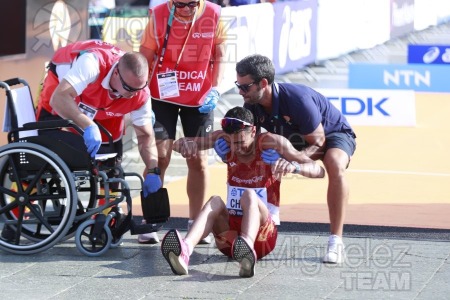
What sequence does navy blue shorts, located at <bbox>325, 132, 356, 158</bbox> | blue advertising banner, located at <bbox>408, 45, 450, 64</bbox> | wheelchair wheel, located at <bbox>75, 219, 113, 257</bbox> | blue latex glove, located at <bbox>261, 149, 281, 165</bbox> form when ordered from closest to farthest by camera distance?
blue latex glove, located at <bbox>261, 149, 281, 165</bbox>, wheelchair wheel, located at <bbox>75, 219, 113, 257</bbox>, navy blue shorts, located at <bbox>325, 132, 356, 158</bbox>, blue advertising banner, located at <bbox>408, 45, 450, 64</bbox>

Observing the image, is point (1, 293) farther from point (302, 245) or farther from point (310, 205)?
point (310, 205)

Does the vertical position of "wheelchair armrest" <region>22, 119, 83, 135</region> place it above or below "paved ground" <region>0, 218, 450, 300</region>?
above

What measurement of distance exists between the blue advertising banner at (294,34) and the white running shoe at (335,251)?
28.0ft

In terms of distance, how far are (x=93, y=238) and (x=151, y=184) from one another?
536 mm

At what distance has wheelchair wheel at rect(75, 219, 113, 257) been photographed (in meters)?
7.34

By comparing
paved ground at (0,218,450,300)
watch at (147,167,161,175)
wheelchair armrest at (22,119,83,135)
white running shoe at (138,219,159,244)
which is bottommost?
paved ground at (0,218,450,300)

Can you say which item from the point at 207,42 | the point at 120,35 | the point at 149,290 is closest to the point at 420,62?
the point at 120,35

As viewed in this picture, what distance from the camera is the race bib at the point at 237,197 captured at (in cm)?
720

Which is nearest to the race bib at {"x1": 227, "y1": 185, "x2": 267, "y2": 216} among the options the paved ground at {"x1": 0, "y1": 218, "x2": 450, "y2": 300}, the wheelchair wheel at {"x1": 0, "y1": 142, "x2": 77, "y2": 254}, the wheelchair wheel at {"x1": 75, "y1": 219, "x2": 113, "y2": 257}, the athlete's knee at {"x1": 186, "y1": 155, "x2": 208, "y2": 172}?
the paved ground at {"x1": 0, "y1": 218, "x2": 450, "y2": 300}

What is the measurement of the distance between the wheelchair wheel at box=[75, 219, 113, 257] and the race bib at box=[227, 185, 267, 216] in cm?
86

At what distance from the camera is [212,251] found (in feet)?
25.1

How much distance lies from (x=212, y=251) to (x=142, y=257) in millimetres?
517

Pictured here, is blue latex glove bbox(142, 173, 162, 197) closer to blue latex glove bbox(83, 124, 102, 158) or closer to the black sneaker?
blue latex glove bbox(83, 124, 102, 158)

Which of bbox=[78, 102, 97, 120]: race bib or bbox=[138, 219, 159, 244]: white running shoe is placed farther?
bbox=[138, 219, 159, 244]: white running shoe
